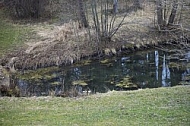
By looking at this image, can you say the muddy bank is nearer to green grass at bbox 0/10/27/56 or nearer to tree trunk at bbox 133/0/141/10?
green grass at bbox 0/10/27/56

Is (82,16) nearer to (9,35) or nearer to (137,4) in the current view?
(9,35)

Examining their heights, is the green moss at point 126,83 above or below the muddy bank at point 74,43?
below

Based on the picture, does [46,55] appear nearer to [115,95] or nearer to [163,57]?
[163,57]

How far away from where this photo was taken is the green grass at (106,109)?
11.8 meters

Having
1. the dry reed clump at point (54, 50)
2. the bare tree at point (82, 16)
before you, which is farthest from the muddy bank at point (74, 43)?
the bare tree at point (82, 16)

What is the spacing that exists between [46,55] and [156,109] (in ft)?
45.3

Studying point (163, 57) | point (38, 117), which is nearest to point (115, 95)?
point (38, 117)

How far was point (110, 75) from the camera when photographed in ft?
74.8

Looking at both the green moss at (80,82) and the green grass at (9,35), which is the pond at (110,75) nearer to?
the green moss at (80,82)

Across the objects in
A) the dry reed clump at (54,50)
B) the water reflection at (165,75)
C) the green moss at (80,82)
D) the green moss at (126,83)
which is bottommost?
the green moss at (80,82)

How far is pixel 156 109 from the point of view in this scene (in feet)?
42.4

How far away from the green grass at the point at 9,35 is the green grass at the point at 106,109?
12.1 metres

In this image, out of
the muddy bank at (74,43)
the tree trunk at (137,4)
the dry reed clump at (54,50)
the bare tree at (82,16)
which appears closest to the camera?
the dry reed clump at (54,50)

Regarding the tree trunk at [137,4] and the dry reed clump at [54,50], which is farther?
the tree trunk at [137,4]
